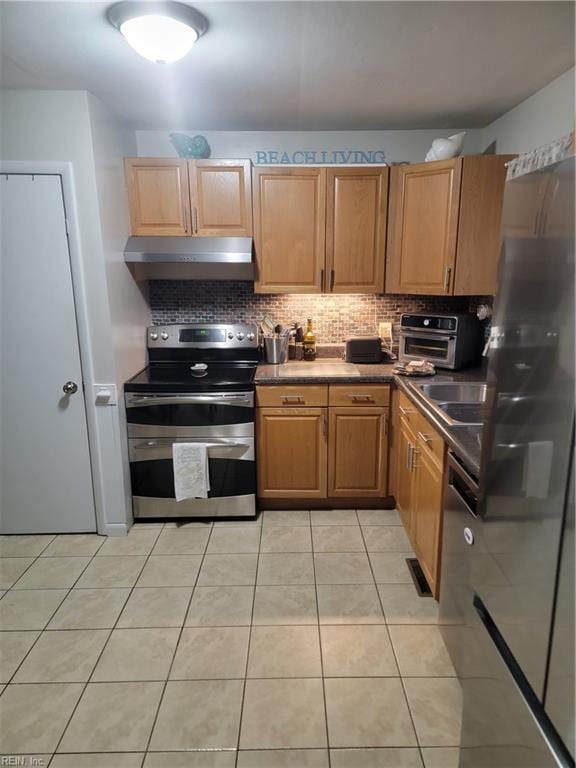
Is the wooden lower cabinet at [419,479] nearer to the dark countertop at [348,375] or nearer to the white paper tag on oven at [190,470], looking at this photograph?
the dark countertop at [348,375]

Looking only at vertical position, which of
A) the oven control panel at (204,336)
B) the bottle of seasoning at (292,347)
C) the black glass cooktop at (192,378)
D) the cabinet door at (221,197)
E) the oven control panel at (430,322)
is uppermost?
the cabinet door at (221,197)

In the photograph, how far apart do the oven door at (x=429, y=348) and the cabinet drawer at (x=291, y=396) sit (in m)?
0.63

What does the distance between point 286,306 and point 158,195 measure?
1.09m

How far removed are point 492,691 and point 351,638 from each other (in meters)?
0.88

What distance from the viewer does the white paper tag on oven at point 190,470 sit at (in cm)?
269

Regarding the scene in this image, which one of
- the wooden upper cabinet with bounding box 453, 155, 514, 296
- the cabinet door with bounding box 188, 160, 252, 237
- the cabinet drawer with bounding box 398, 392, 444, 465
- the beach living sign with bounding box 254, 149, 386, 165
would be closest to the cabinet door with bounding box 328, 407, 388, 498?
the cabinet drawer with bounding box 398, 392, 444, 465

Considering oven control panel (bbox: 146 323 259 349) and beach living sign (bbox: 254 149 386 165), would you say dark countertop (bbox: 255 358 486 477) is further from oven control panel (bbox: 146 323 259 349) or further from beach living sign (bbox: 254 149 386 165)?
beach living sign (bbox: 254 149 386 165)

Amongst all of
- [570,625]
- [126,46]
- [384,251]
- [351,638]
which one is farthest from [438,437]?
[126,46]

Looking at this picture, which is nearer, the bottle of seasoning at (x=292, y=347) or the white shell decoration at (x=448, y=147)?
the white shell decoration at (x=448, y=147)

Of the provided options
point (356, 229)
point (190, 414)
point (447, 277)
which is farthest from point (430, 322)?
point (190, 414)

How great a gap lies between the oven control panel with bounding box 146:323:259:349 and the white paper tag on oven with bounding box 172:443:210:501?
768 millimetres

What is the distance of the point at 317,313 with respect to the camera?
3188 mm

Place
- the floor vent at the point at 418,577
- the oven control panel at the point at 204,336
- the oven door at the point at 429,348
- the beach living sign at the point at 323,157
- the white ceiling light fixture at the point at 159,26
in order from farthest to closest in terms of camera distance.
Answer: the oven control panel at the point at 204,336 → the beach living sign at the point at 323,157 → the oven door at the point at 429,348 → the floor vent at the point at 418,577 → the white ceiling light fixture at the point at 159,26

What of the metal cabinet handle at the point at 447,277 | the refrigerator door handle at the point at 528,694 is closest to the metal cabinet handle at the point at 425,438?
the refrigerator door handle at the point at 528,694
